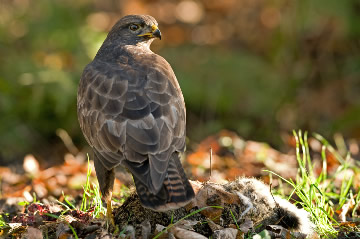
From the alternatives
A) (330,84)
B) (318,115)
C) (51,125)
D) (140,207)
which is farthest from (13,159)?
(330,84)

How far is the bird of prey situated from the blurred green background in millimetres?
3375

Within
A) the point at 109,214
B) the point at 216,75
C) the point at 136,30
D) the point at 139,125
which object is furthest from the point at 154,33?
the point at 216,75

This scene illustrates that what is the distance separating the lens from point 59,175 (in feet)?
20.9

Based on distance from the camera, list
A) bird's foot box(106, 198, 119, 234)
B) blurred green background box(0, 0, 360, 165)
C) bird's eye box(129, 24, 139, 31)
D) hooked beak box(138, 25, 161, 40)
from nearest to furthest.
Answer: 1. bird's foot box(106, 198, 119, 234)
2. hooked beak box(138, 25, 161, 40)
3. bird's eye box(129, 24, 139, 31)
4. blurred green background box(0, 0, 360, 165)

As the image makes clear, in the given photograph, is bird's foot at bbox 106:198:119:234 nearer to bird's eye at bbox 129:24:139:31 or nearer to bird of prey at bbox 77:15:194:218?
bird of prey at bbox 77:15:194:218

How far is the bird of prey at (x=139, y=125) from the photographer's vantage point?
3.90m

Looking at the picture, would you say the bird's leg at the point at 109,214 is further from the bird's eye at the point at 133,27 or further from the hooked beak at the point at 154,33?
the bird's eye at the point at 133,27

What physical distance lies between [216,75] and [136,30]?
3.87m

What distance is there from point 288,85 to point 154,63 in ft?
16.8

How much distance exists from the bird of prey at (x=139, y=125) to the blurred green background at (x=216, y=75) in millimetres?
3375

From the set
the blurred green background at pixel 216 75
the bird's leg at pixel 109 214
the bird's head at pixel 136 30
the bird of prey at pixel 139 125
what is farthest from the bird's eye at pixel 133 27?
the blurred green background at pixel 216 75

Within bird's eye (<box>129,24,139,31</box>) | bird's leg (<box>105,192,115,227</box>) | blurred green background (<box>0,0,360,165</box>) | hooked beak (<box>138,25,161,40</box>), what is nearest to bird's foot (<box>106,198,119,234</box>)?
bird's leg (<box>105,192,115,227</box>)

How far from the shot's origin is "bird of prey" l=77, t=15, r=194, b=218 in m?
3.90

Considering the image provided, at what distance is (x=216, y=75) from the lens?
9.30 meters
